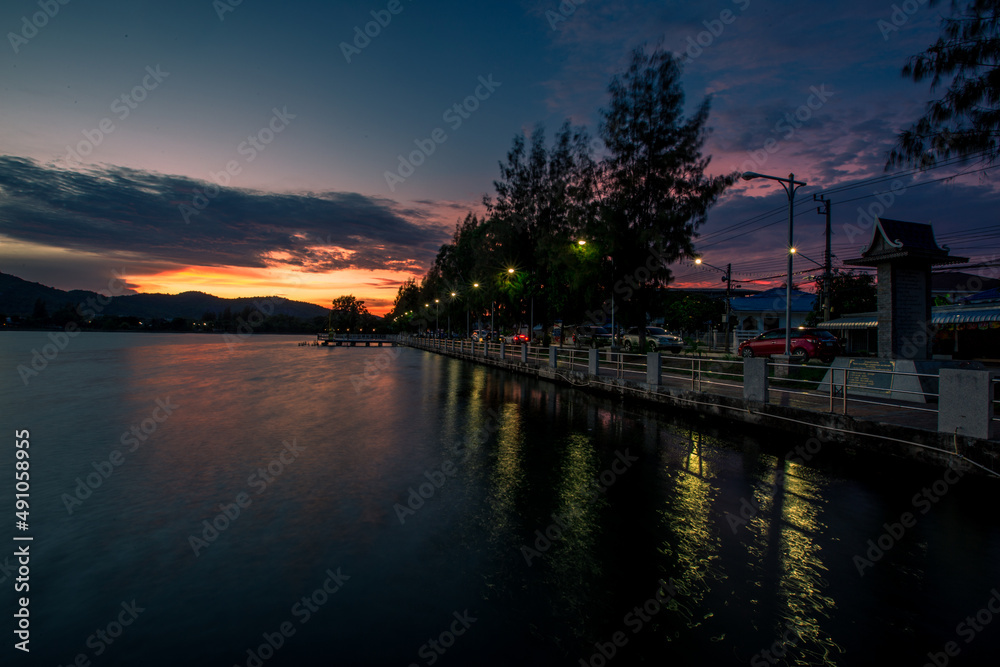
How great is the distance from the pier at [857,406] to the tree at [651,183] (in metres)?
9.22

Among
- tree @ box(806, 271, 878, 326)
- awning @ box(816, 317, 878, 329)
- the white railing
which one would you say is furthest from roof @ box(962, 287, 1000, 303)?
the white railing

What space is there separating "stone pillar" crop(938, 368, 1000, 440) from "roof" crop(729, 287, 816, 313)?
49.3 metres

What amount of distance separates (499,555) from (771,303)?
191ft

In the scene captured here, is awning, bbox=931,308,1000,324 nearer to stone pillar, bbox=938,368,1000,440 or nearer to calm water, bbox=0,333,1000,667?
stone pillar, bbox=938,368,1000,440

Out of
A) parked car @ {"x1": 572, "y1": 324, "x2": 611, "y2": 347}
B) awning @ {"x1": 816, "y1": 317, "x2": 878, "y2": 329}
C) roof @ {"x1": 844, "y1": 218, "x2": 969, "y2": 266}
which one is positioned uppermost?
roof @ {"x1": 844, "y1": 218, "x2": 969, "y2": 266}

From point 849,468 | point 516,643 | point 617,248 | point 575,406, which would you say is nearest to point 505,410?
point 575,406

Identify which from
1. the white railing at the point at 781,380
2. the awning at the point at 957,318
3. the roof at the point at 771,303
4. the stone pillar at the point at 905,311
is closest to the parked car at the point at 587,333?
the white railing at the point at 781,380

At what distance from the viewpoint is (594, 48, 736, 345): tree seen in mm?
26766

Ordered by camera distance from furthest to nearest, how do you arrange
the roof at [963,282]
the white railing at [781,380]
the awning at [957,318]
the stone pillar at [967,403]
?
the roof at [963,282] → the awning at [957,318] → the white railing at [781,380] → the stone pillar at [967,403]

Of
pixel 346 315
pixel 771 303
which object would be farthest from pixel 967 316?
pixel 346 315

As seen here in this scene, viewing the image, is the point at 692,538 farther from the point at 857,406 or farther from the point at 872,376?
the point at 872,376

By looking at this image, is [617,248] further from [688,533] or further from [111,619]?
[111,619]

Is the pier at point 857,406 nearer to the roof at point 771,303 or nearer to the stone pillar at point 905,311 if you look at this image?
the stone pillar at point 905,311

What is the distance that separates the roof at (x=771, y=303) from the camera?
174ft
